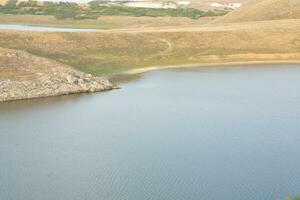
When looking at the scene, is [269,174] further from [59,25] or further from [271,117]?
[59,25]

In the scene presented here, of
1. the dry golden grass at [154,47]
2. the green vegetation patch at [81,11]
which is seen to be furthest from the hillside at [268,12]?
the dry golden grass at [154,47]

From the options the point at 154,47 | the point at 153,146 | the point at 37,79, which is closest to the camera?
the point at 153,146

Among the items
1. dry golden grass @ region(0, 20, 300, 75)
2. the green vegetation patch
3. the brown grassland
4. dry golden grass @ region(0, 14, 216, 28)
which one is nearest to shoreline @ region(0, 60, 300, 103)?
the brown grassland

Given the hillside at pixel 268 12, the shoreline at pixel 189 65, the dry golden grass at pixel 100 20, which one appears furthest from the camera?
the dry golden grass at pixel 100 20

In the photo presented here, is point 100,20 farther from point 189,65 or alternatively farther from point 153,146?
point 153,146

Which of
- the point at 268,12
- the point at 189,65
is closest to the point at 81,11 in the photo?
the point at 268,12

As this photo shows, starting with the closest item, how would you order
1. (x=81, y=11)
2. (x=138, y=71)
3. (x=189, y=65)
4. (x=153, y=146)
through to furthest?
(x=153, y=146) → (x=138, y=71) → (x=189, y=65) → (x=81, y=11)

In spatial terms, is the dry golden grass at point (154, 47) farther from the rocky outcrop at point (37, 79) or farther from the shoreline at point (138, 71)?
the rocky outcrop at point (37, 79)
